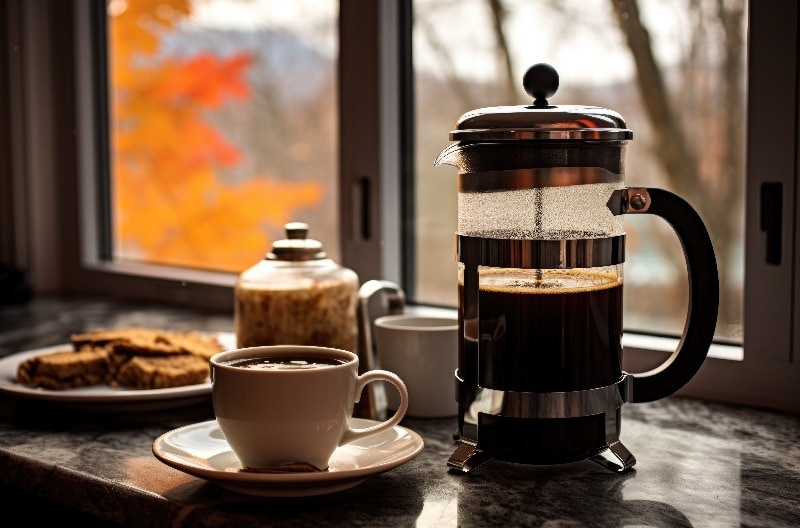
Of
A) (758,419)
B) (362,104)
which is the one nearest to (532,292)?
(758,419)

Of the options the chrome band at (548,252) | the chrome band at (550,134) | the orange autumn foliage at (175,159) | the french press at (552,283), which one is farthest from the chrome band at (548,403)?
the orange autumn foliage at (175,159)

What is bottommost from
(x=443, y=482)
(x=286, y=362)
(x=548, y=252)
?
(x=443, y=482)

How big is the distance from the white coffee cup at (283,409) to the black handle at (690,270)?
0.98 ft

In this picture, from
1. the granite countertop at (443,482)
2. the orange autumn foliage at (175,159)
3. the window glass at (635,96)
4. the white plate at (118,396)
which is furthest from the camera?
the orange autumn foliage at (175,159)

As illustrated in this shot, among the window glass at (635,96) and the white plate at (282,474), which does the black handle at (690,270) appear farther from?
the window glass at (635,96)

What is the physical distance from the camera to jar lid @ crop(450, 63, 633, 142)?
2.75 ft

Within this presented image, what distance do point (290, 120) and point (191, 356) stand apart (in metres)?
0.79

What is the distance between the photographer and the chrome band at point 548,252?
33.9 inches

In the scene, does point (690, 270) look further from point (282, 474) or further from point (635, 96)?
point (635, 96)

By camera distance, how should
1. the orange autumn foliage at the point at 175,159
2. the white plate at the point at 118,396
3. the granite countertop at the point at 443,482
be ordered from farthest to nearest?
1. the orange autumn foliage at the point at 175,159
2. the white plate at the point at 118,396
3. the granite countertop at the point at 443,482

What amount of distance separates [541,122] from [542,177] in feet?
0.18

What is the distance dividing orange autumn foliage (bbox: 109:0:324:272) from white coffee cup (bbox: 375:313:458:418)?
90 centimetres

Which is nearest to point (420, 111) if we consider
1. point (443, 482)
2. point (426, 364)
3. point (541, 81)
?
point (426, 364)

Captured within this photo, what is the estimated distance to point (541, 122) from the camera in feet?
2.75
